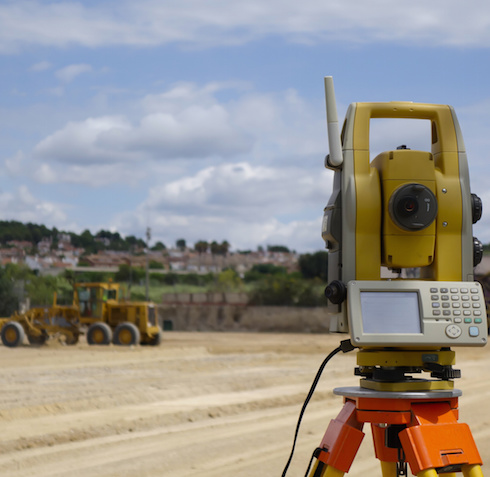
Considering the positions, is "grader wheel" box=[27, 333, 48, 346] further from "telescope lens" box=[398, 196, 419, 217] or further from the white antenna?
"telescope lens" box=[398, 196, 419, 217]

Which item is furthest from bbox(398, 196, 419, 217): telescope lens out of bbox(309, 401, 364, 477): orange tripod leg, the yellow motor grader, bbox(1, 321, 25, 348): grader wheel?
bbox(1, 321, 25, 348): grader wheel

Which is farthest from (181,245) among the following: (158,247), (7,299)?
(7,299)

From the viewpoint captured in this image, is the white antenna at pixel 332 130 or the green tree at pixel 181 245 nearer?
the white antenna at pixel 332 130

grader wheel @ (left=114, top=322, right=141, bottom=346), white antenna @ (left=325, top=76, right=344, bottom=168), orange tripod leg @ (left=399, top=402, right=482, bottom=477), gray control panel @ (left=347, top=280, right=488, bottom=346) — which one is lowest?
grader wheel @ (left=114, top=322, right=141, bottom=346)

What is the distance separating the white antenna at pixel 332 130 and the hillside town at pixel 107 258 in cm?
5295

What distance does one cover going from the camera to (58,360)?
19.5 meters

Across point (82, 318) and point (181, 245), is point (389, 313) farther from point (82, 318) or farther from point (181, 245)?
point (181, 245)

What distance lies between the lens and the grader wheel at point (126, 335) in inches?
963

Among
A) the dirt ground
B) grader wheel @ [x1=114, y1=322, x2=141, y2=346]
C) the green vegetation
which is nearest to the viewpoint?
the dirt ground

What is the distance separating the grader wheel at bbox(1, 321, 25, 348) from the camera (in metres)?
25.0

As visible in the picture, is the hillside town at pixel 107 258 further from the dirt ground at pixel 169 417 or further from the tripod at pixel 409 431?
the tripod at pixel 409 431

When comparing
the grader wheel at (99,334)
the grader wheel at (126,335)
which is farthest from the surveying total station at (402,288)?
the grader wheel at (99,334)

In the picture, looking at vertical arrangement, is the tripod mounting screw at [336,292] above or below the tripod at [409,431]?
above

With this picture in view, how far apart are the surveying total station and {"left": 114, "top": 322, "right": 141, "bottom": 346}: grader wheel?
22.0 metres
